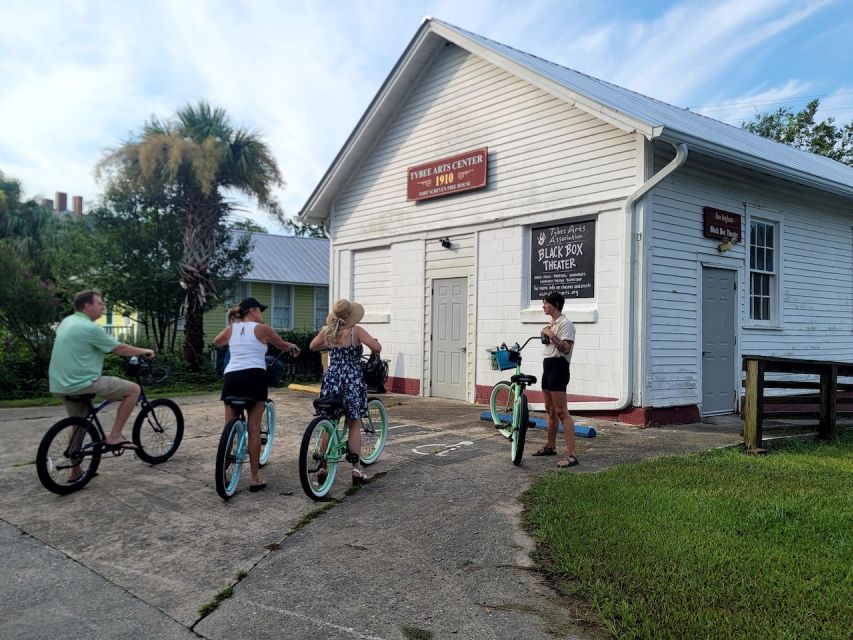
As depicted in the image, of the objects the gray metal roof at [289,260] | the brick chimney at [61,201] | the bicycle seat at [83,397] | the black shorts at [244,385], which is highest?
the brick chimney at [61,201]

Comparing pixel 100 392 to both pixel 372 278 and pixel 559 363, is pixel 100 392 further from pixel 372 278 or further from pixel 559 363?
pixel 372 278

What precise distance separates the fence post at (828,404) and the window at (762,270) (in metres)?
2.49

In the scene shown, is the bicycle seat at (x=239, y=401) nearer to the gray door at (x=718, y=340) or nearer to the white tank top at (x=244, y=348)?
the white tank top at (x=244, y=348)

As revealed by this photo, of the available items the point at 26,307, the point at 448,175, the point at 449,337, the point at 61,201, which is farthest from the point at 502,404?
the point at 61,201

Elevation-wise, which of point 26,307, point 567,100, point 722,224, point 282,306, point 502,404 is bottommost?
point 502,404

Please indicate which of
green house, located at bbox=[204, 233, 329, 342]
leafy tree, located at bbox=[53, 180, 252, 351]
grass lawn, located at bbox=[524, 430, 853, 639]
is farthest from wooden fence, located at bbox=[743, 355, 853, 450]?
green house, located at bbox=[204, 233, 329, 342]

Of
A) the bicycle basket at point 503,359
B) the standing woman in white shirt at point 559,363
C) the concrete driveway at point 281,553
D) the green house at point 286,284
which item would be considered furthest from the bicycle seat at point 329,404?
the green house at point 286,284

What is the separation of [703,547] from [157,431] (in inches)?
216

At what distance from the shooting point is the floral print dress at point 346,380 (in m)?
6.11

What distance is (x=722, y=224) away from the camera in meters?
10.5

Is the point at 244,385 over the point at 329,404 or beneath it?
over

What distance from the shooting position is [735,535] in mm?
4680

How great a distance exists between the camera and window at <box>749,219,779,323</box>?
11242 mm

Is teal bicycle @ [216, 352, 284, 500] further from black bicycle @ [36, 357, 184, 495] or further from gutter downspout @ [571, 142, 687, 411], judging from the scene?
gutter downspout @ [571, 142, 687, 411]
